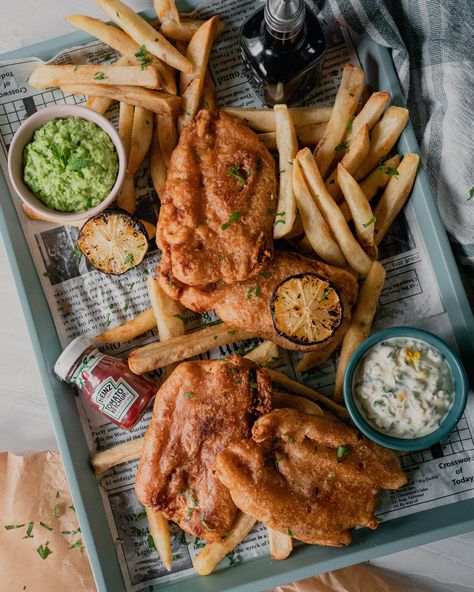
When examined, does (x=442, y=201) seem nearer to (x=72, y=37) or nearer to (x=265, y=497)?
(x=265, y=497)

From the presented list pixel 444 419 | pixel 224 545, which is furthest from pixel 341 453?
pixel 224 545

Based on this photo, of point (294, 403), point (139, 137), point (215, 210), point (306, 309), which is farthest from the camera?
point (139, 137)

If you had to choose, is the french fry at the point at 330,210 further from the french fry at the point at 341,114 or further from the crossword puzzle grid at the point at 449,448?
the crossword puzzle grid at the point at 449,448

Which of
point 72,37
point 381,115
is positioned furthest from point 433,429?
point 72,37

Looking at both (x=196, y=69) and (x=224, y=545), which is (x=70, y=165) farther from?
(x=224, y=545)

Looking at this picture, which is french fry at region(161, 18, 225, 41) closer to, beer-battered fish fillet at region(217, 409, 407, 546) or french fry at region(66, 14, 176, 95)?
french fry at region(66, 14, 176, 95)

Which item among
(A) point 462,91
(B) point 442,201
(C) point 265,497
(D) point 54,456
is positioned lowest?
(C) point 265,497

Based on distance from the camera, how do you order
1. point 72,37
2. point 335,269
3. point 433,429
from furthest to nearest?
point 72,37 < point 335,269 < point 433,429

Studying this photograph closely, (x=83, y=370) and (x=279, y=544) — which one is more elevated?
(x=83, y=370)
